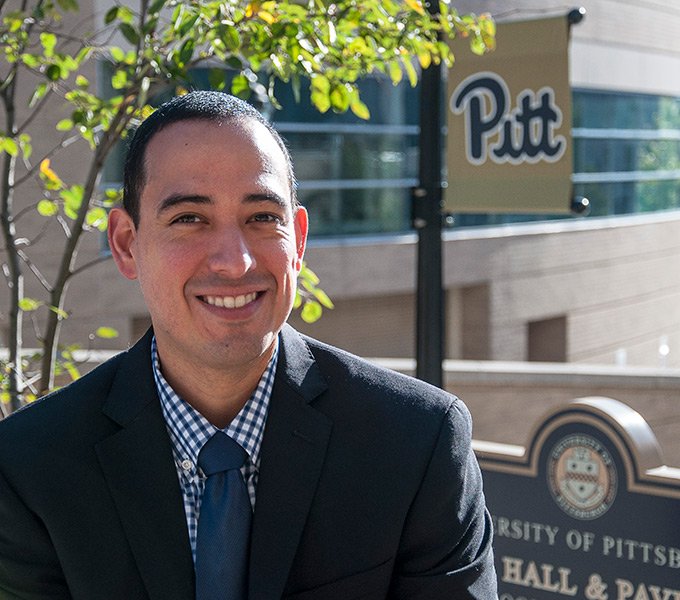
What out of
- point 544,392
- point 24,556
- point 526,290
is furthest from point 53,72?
point 526,290

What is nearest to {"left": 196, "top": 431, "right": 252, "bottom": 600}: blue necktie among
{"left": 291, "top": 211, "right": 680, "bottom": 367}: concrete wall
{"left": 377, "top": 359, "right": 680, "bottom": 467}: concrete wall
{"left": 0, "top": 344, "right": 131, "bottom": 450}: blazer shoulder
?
{"left": 0, "top": 344, "right": 131, "bottom": 450}: blazer shoulder

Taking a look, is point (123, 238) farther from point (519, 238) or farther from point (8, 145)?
point (519, 238)

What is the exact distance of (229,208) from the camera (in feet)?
6.48

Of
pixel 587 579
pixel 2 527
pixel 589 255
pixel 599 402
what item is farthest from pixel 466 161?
pixel 589 255

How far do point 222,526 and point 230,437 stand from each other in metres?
0.20

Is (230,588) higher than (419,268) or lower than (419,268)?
lower

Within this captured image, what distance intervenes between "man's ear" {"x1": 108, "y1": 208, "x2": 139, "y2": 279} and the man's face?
3.5 inches

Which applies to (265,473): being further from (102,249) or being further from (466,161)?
(102,249)

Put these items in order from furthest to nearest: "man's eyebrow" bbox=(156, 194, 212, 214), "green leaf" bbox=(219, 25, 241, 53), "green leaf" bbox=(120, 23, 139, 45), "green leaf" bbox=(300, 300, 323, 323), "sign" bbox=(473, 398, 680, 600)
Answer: "sign" bbox=(473, 398, 680, 600) → "green leaf" bbox=(300, 300, 323, 323) → "green leaf" bbox=(120, 23, 139, 45) → "green leaf" bbox=(219, 25, 241, 53) → "man's eyebrow" bbox=(156, 194, 212, 214)

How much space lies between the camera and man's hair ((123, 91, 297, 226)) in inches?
79.5

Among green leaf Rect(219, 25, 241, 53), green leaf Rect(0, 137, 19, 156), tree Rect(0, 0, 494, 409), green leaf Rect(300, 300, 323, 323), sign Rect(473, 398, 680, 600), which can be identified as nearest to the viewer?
green leaf Rect(219, 25, 241, 53)

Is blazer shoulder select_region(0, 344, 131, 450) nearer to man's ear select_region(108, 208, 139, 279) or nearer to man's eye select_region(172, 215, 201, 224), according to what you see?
man's ear select_region(108, 208, 139, 279)

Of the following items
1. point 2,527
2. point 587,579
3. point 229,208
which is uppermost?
point 229,208

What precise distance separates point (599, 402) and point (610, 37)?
16.7 m
